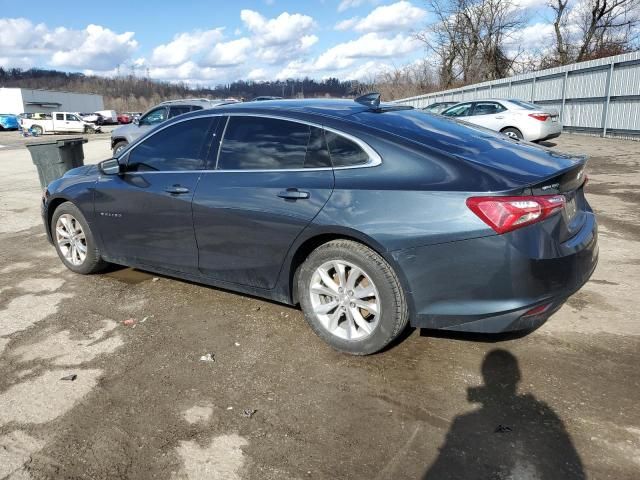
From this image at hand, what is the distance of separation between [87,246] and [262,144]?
2.32 meters

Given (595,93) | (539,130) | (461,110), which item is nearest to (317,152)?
(539,130)

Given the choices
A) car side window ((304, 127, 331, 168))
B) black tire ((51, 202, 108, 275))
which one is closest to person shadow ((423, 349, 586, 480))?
car side window ((304, 127, 331, 168))

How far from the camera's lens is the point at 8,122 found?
5056cm

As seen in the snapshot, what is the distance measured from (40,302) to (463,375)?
3.66 metres

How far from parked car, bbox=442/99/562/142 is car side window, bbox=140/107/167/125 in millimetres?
7644

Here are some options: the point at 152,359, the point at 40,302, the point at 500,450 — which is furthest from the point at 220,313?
the point at 500,450

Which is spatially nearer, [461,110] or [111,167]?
[111,167]

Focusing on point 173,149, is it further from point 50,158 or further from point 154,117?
point 154,117

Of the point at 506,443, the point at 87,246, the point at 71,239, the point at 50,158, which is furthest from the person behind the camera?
the point at 50,158

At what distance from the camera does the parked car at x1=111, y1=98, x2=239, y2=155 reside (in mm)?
13008

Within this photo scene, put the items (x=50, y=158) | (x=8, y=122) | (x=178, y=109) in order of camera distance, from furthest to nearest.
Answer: (x=8, y=122) → (x=178, y=109) → (x=50, y=158)

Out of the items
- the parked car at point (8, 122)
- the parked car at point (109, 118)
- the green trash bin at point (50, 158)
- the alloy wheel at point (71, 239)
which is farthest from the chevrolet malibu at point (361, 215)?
the parked car at point (109, 118)

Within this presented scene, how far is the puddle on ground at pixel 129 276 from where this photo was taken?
5094 millimetres

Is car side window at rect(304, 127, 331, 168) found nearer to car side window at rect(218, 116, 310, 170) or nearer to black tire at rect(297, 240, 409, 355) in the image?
car side window at rect(218, 116, 310, 170)
